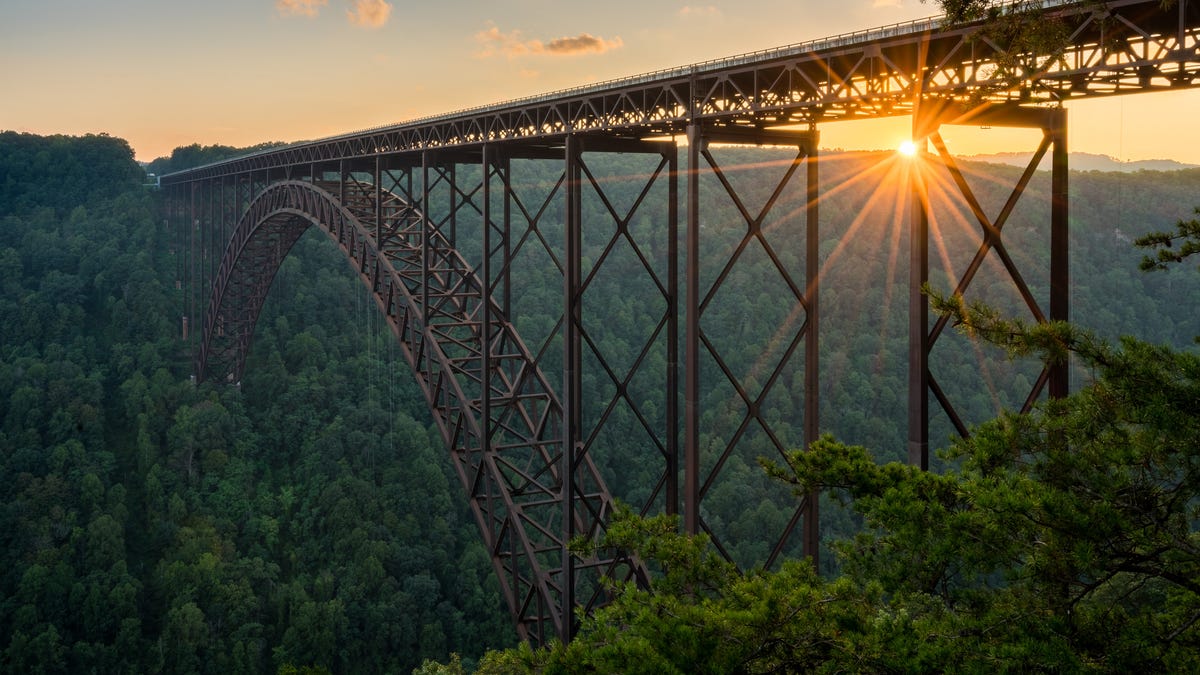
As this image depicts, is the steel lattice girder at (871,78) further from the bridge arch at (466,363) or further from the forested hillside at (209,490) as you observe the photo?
the forested hillside at (209,490)

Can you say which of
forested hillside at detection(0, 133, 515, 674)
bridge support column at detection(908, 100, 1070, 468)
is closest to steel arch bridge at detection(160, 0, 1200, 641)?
bridge support column at detection(908, 100, 1070, 468)

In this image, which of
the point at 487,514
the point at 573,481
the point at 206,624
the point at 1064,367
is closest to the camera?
the point at 1064,367

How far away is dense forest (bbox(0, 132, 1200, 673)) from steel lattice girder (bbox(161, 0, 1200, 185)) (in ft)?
65.1

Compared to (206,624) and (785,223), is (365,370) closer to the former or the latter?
(206,624)

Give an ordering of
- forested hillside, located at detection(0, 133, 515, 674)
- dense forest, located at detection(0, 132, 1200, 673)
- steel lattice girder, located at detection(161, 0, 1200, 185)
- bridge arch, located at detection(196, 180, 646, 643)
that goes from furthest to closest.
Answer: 1. dense forest, located at detection(0, 132, 1200, 673)
2. forested hillside, located at detection(0, 133, 515, 674)
3. bridge arch, located at detection(196, 180, 646, 643)
4. steel lattice girder, located at detection(161, 0, 1200, 185)

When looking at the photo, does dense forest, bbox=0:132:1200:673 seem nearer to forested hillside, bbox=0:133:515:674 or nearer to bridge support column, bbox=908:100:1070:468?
forested hillside, bbox=0:133:515:674

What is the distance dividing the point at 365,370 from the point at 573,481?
41024mm

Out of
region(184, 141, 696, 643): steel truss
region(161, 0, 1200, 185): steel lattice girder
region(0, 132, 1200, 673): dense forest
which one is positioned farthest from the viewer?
region(0, 132, 1200, 673): dense forest

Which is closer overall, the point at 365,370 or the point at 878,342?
the point at 365,370

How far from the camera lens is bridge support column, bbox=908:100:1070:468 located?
9.19m

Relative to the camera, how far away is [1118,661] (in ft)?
19.7

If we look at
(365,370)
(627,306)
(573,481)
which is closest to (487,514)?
(573,481)

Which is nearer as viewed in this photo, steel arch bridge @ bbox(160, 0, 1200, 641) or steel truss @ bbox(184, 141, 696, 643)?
steel arch bridge @ bbox(160, 0, 1200, 641)

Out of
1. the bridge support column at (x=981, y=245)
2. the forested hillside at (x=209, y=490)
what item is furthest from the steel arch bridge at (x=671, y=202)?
the forested hillside at (x=209, y=490)
